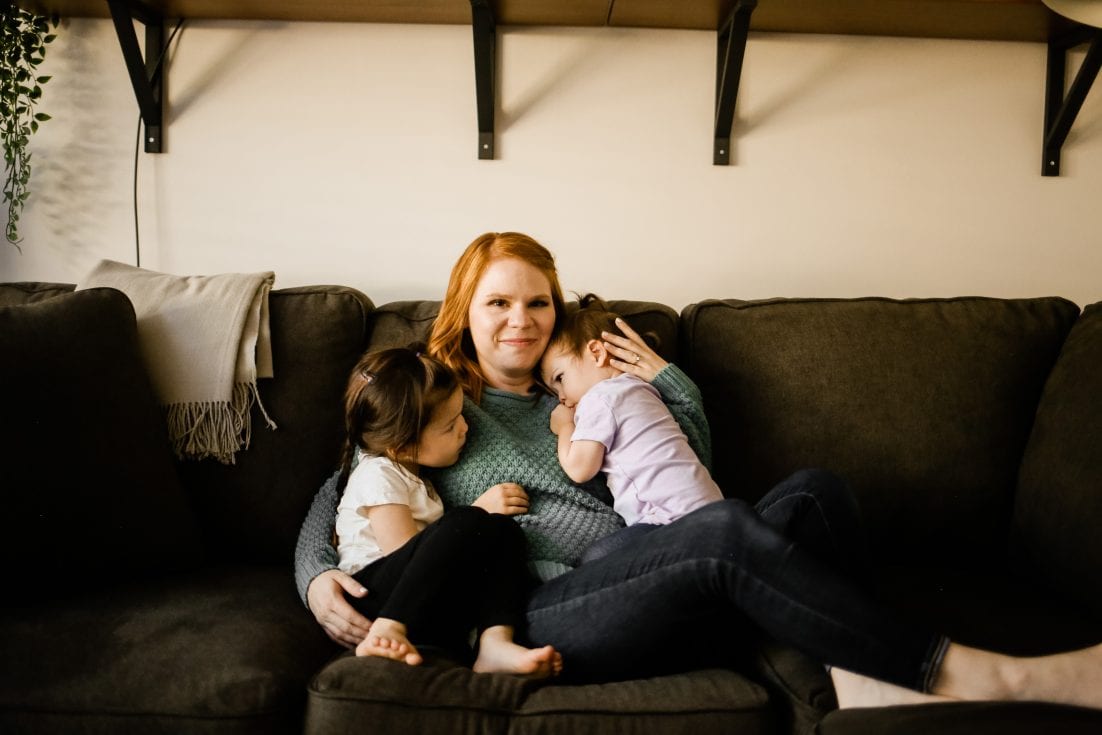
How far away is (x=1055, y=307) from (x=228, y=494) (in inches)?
66.3

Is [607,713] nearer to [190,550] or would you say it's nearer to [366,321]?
[190,550]

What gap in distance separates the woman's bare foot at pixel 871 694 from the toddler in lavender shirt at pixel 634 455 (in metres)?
0.40

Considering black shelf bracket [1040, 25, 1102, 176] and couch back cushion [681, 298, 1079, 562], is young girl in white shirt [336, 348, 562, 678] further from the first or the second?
black shelf bracket [1040, 25, 1102, 176]

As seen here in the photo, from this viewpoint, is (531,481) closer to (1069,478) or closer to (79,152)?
(1069,478)

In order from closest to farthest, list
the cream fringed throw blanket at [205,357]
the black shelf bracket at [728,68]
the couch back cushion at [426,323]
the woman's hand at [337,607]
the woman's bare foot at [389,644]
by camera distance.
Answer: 1. the woman's bare foot at [389,644]
2. the woman's hand at [337,607]
3. the cream fringed throw blanket at [205,357]
4. the couch back cushion at [426,323]
5. the black shelf bracket at [728,68]

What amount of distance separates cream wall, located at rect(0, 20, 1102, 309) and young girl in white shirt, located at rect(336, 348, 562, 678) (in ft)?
2.21

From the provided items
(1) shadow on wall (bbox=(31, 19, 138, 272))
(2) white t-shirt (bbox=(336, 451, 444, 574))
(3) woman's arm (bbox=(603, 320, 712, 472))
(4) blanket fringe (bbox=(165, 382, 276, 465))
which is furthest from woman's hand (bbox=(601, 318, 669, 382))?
(1) shadow on wall (bbox=(31, 19, 138, 272))

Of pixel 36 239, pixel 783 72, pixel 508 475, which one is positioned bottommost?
pixel 508 475

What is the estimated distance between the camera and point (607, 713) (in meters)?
1.05

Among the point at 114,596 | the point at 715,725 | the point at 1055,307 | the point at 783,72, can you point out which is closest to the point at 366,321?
the point at 114,596

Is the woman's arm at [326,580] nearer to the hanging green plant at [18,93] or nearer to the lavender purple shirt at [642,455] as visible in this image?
the lavender purple shirt at [642,455]

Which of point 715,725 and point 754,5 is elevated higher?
point 754,5

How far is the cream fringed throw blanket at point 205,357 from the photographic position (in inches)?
60.2

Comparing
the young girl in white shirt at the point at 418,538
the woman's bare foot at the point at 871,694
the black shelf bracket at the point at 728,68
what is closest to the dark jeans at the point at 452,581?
the young girl in white shirt at the point at 418,538
